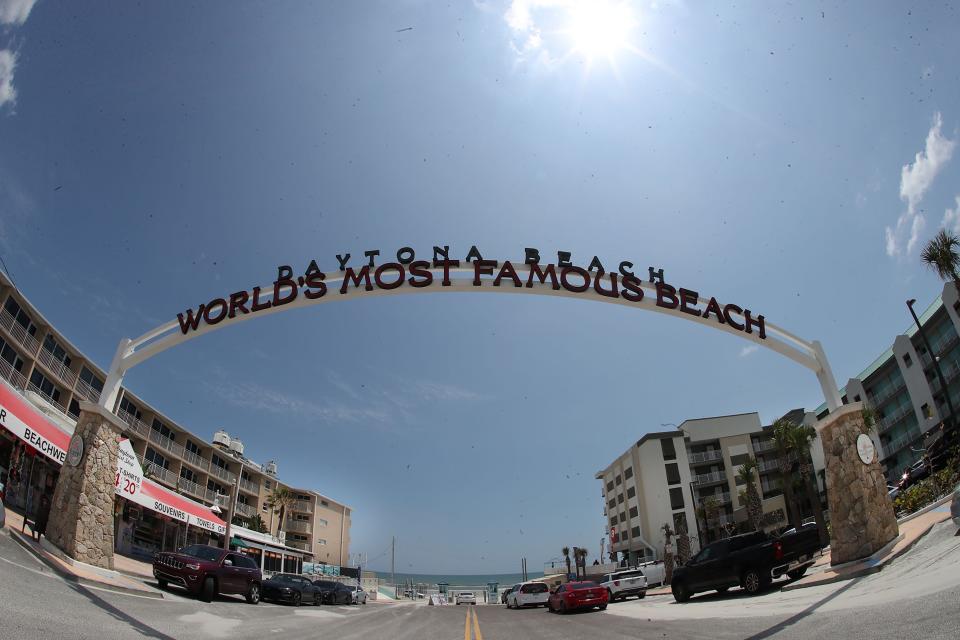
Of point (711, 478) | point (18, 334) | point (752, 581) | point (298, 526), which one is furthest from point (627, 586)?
point (298, 526)

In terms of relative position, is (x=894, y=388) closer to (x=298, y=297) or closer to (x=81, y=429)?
(x=298, y=297)

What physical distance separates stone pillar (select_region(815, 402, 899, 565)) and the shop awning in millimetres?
24187

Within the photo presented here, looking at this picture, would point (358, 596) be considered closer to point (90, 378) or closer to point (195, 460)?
point (90, 378)

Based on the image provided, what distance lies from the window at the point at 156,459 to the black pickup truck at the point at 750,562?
150 ft

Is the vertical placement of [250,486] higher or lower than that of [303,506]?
higher

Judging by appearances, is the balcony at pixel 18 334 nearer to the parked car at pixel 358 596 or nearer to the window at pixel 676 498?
the parked car at pixel 358 596

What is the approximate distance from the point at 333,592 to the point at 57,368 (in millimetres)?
24609

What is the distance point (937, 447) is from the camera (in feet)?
71.4

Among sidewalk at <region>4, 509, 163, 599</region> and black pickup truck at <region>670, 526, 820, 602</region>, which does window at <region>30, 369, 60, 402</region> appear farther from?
black pickup truck at <region>670, 526, 820, 602</region>

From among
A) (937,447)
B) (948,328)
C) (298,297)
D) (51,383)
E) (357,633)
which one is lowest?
(357,633)

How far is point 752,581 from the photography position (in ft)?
44.7

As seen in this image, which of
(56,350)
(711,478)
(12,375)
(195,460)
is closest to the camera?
(12,375)

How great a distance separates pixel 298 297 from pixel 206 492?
153 feet

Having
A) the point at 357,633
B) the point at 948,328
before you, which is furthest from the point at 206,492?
the point at 948,328
